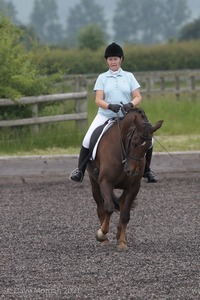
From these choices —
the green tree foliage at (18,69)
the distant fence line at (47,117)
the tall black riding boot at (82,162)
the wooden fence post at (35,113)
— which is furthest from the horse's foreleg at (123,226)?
the wooden fence post at (35,113)

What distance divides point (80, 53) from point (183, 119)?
3033 centimetres

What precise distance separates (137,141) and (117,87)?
0.96 m

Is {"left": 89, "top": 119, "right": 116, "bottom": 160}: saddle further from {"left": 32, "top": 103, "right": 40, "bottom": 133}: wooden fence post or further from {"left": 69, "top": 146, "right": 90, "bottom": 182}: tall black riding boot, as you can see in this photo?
{"left": 32, "top": 103, "right": 40, "bottom": 133}: wooden fence post

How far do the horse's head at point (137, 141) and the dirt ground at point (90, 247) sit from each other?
0.76 metres

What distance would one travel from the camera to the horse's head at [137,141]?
29.7 ft

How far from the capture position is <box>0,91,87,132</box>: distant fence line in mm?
16547

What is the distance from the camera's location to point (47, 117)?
17.0 metres

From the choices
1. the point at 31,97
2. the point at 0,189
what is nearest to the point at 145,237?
the point at 0,189

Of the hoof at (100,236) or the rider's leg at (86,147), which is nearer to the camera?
the hoof at (100,236)

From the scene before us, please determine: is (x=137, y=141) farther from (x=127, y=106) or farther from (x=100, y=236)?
(x=100, y=236)

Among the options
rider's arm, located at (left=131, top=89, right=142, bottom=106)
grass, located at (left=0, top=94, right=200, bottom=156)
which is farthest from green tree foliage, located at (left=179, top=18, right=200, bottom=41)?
rider's arm, located at (left=131, top=89, right=142, bottom=106)

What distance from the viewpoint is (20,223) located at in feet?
36.0

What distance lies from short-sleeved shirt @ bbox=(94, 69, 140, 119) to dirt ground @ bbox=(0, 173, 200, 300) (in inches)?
53.2

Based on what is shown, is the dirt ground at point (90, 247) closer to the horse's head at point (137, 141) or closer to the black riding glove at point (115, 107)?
the horse's head at point (137, 141)
